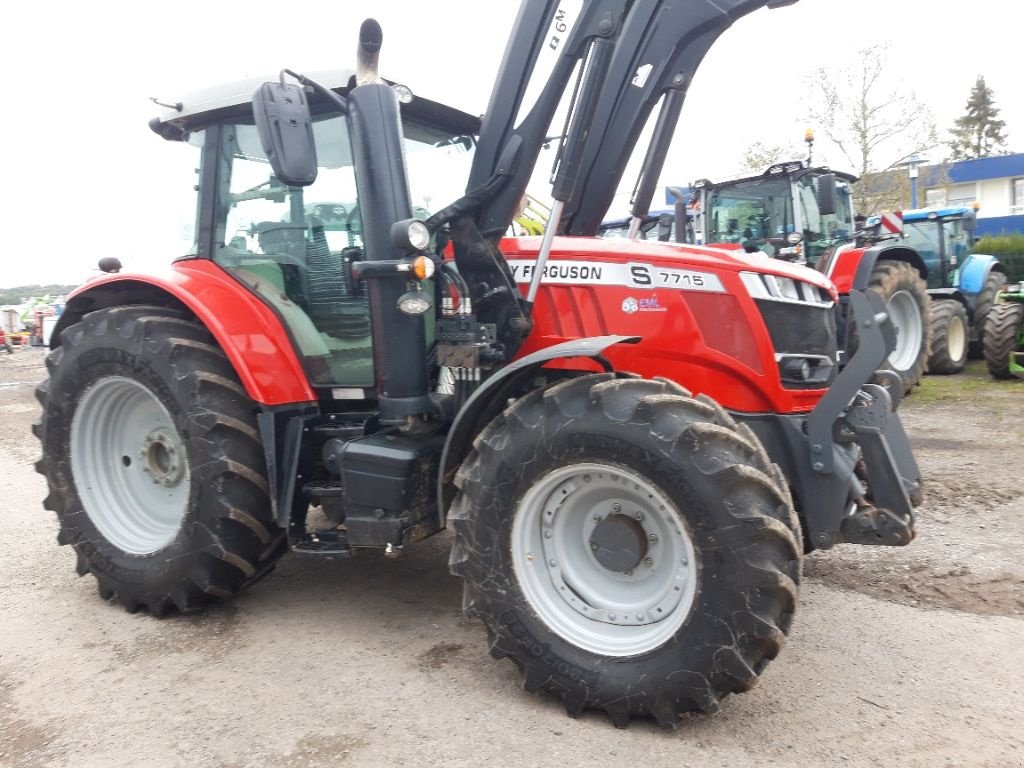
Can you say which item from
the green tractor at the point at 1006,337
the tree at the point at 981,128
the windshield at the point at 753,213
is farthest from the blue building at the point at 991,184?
the windshield at the point at 753,213

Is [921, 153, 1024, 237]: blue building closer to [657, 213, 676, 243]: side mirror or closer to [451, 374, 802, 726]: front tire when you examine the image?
[657, 213, 676, 243]: side mirror

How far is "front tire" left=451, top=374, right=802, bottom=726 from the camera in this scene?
2.58 metres

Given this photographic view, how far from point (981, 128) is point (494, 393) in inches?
2386

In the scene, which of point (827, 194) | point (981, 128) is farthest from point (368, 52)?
point (981, 128)

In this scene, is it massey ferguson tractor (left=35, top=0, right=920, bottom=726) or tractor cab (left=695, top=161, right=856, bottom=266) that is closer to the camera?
massey ferguson tractor (left=35, top=0, right=920, bottom=726)

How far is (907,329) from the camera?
32.3 feet

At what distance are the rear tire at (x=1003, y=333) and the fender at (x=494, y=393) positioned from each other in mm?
8936

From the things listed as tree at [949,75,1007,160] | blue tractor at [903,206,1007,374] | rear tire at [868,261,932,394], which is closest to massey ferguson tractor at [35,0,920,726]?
rear tire at [868,261,932,394]

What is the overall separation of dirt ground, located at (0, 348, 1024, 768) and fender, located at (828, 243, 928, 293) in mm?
1536

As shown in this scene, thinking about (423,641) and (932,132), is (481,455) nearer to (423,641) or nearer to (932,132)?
(423,641)

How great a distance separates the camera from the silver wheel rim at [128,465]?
4023 mm

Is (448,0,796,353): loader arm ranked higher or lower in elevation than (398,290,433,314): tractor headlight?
higher

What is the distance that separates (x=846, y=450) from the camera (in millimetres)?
3158

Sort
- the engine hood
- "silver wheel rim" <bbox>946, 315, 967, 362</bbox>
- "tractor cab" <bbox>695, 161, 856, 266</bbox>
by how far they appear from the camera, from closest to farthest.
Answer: the engine hood, "tractor cab" <bbox>695, 161, 856, 266</bbox>, "silver wheel rim" <bbox>946, 315, 967, 362</bbox>
